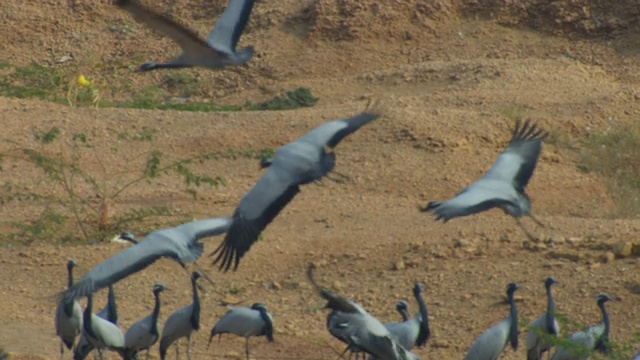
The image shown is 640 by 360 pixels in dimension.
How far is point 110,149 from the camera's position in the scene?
13.4 m

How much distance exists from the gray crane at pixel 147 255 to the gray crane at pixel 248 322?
1.68 feet

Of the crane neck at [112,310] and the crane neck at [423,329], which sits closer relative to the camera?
the crane neck at [423,329]

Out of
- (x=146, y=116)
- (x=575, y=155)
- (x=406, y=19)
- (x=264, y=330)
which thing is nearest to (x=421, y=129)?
(x=575, y=155)

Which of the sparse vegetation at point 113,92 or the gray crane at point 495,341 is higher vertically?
the gray crane at point 495,341

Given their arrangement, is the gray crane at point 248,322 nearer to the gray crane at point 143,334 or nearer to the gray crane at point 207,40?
the gray crane at point 143,334

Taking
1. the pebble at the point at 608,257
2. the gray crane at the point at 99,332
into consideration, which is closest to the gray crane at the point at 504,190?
the pebble at the point at 608,257

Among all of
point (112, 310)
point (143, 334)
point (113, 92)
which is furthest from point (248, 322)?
point (113, 92)

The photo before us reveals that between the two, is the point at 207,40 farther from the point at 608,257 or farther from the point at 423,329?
the point at 608,257

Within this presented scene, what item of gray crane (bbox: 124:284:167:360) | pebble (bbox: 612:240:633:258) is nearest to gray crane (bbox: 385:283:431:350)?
gray crane (bbox: 124:284:167:360)

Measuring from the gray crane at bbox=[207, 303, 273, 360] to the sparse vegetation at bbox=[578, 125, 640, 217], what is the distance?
4.81 metres

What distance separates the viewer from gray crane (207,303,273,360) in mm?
8116

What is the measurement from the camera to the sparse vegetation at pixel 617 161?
12453 millimetres

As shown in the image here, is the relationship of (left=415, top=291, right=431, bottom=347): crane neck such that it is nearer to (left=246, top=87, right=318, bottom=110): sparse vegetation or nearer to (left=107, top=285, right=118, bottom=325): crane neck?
(left=107, top=285, right=118, bottom=325): crane neck

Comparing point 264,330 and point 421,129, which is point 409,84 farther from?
point 264,330
